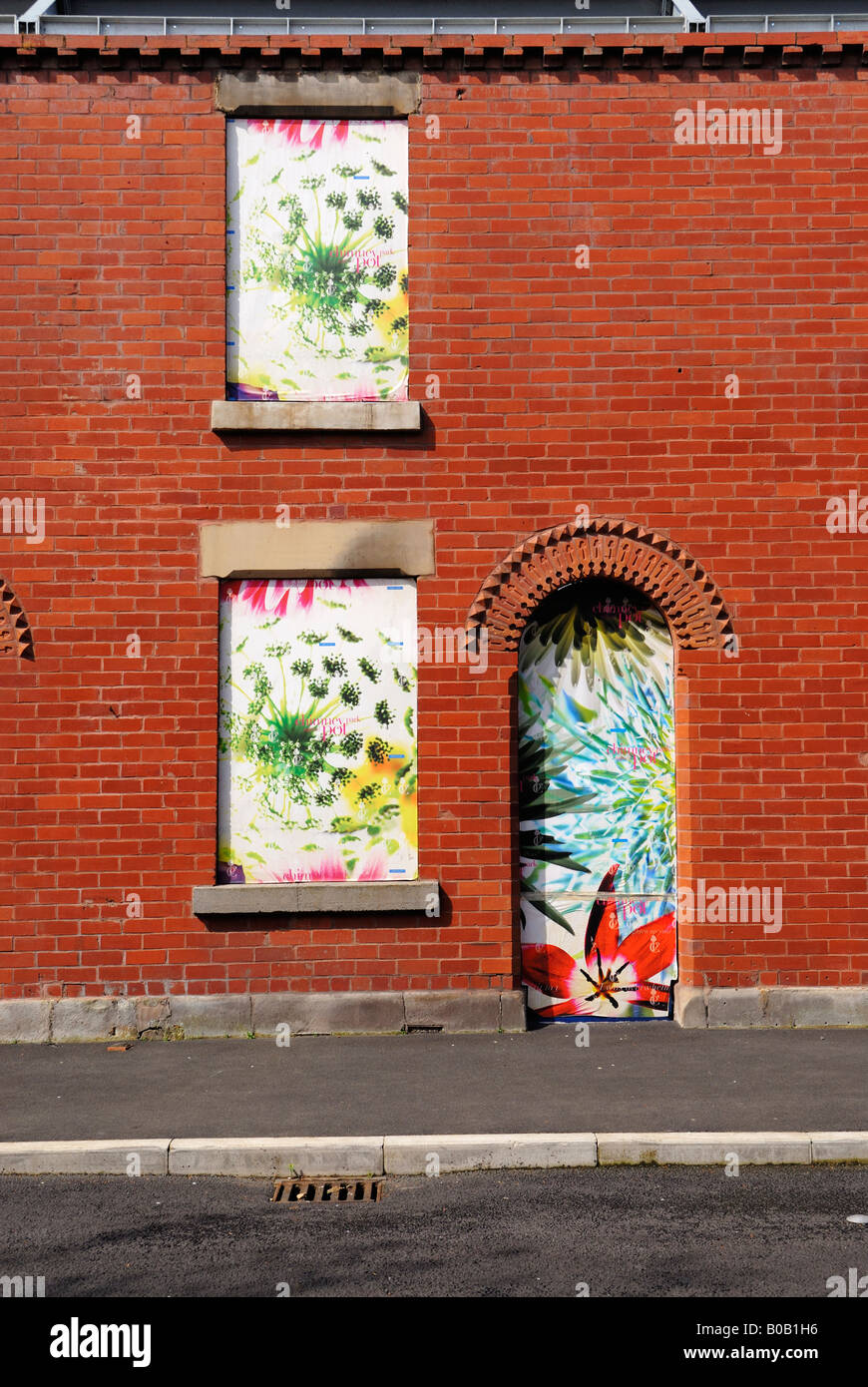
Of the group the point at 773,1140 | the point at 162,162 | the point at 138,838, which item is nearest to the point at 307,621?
the point at 138,838

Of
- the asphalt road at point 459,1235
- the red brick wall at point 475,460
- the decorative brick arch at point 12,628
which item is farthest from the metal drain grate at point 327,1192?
the decorative brick arch at point 12,628

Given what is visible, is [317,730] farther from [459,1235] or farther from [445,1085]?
[459,1235]

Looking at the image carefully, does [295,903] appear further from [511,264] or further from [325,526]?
[511,264]

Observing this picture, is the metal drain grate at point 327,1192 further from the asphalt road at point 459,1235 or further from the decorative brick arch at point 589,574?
the decorative brick arch at point 589,574

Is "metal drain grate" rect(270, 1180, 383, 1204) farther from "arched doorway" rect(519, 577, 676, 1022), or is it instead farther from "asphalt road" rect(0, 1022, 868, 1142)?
"arched doorway" rect(519, 577, 676, 1022)

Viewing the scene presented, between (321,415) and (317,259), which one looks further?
(317,259)

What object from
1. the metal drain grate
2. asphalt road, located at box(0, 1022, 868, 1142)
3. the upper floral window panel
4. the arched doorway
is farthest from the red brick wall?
the metal drain grate

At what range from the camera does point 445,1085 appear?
24.0 feet

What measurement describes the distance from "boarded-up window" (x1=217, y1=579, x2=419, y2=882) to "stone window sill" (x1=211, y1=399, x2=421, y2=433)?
1.20 metres

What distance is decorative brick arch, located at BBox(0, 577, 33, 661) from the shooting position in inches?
352

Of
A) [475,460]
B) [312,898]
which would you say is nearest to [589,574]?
[475,460]

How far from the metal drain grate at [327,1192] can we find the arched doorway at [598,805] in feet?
11.3

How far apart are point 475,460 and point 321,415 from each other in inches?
49.1

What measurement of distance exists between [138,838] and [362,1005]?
214 centimetres
